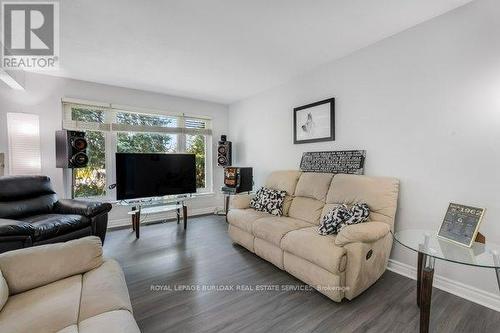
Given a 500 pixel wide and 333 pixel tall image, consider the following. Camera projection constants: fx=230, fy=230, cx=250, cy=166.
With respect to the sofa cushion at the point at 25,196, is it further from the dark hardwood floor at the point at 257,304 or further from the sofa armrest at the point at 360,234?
the sofa armrest at the point at 360,234

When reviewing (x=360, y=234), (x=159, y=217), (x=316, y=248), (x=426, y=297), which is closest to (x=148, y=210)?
(x=159, y=217)

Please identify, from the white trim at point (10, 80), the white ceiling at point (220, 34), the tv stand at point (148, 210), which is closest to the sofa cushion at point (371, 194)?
the white ceiling at point (220, 34)

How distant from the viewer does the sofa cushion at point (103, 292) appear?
115cm

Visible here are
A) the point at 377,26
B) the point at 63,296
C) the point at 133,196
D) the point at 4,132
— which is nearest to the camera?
the point at 63,296

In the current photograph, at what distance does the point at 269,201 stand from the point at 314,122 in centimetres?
129

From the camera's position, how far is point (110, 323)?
1022 mm

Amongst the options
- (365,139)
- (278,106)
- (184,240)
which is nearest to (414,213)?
(365,139)

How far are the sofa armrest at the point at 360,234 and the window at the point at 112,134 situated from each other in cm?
357

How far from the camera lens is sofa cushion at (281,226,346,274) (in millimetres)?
1820

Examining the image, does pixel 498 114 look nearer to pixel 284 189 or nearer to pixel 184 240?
pixel 284 189

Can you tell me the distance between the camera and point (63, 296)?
Answer: 1.25 meters

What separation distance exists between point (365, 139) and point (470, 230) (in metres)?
1.35

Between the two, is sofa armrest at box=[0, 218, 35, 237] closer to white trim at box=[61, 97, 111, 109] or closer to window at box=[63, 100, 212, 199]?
window at box=[63, 100, 212, 199]

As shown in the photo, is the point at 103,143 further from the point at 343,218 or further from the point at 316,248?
the point at 343,218
